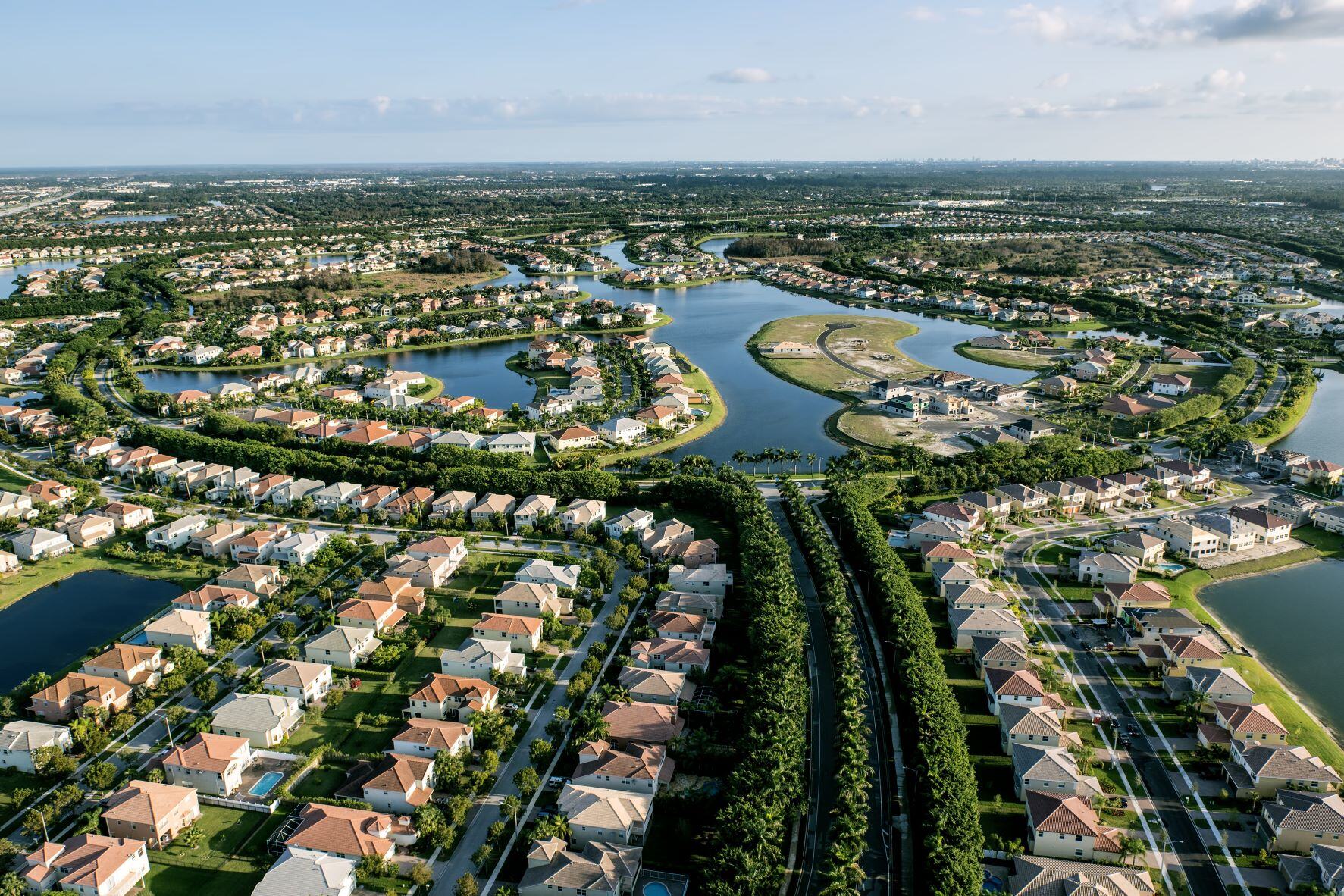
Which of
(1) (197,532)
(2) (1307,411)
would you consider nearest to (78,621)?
(1) (197,532)

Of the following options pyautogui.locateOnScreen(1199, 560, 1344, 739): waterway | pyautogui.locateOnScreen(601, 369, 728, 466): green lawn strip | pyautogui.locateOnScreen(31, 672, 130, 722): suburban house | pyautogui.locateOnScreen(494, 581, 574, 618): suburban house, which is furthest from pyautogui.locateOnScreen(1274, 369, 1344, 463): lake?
pyautogui.locateOnScreen(31, 672, 130, 722): suburban house

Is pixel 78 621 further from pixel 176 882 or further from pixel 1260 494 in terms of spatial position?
pixel 1260 494

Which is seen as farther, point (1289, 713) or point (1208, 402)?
point (1208, 402)

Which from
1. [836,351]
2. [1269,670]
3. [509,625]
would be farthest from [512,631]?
[836,351]

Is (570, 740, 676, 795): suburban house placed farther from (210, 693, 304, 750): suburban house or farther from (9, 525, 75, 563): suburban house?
(9, 525, 75, 563): suburban house

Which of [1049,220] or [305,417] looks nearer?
[305,417]

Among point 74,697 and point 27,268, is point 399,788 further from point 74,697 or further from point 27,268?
point 27,268
